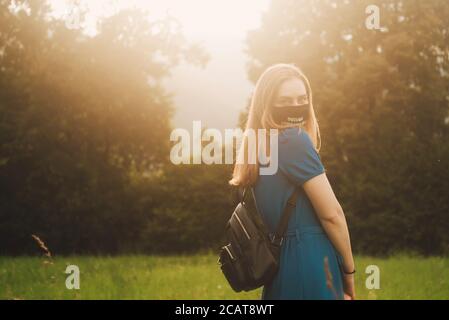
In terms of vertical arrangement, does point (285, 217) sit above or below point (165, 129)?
below

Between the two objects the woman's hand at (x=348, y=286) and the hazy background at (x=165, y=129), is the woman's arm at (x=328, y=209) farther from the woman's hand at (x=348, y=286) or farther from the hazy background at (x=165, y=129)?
the hazy background at (x=165, y=129)

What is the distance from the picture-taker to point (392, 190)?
61.1 feet

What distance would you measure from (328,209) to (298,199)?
0.58 ft

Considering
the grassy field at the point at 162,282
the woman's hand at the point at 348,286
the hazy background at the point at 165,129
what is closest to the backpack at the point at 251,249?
the woman's hand at the point at 348,286

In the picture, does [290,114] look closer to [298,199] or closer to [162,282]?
[298,199]

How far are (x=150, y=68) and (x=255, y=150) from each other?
21.1 meters

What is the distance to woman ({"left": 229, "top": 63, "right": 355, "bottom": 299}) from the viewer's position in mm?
3025

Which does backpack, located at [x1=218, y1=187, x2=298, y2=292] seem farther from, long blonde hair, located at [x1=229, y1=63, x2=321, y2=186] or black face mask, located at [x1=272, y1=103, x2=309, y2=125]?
black face mask, located at [x1=272, y1=103, x2=309, y2=125]

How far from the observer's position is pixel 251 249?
320cm

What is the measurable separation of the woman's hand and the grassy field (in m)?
4.89

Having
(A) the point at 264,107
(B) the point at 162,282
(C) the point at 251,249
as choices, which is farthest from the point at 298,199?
(B) the point at 162,282

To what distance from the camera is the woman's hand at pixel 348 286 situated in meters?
3.15

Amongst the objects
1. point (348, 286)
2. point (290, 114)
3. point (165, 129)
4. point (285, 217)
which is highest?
point (165, 129)
